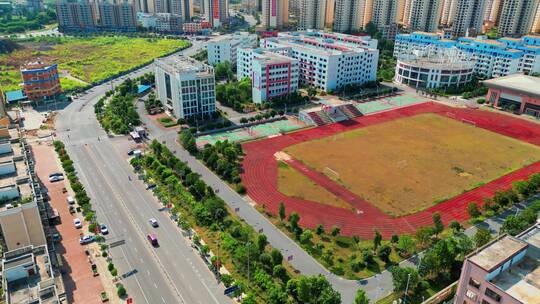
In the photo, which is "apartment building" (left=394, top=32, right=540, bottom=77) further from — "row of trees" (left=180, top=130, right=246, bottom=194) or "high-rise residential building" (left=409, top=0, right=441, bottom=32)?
"row of trees" (left=180, top=130, right=246, bottom=194)

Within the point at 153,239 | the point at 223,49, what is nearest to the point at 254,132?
the point at 153,239

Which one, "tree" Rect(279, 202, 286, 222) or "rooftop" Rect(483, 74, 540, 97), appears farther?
"rooftop" Rect(483, 74, 540, 97)

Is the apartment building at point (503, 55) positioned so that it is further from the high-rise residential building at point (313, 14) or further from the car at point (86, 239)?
the car at point (86, 239)

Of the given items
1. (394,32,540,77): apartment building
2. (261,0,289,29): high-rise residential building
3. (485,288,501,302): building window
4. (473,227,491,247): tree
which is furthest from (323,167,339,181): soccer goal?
(261,0,289,29): high-rise residential building

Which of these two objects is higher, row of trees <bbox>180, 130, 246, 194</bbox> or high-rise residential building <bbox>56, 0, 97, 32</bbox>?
high-rise residential building <bbox>56, 0, 97, 32</bbox>

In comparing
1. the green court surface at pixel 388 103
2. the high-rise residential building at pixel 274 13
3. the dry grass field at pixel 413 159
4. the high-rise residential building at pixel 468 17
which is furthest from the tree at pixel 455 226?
the high-rise residential building at pixel 274 13

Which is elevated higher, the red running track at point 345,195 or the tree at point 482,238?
the tree at point 482,238

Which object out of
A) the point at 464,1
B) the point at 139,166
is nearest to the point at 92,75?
the point at 139,166
